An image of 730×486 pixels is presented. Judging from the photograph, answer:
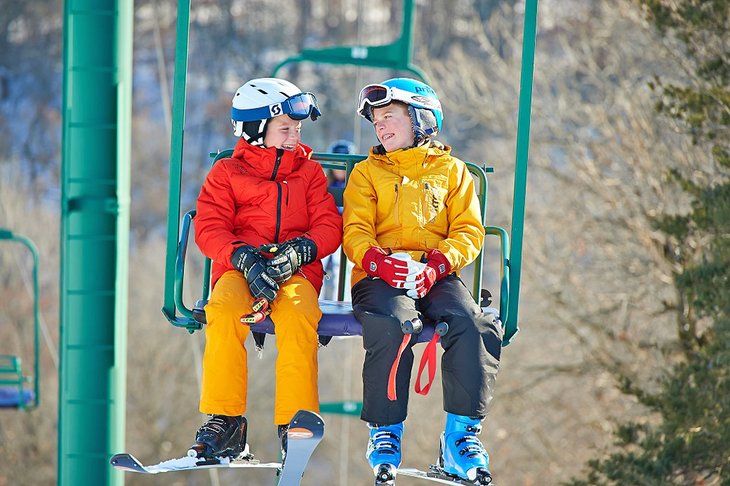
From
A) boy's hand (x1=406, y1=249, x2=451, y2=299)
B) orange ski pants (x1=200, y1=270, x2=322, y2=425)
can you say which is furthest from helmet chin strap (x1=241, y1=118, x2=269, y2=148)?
boy's hand (x1=406, y1=249, x2=451, y2=299)

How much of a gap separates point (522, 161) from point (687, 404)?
257cm

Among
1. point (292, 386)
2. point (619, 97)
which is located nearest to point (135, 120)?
point (619, 97)

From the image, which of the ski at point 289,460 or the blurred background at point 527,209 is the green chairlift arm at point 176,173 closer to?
the ski at point 289,460

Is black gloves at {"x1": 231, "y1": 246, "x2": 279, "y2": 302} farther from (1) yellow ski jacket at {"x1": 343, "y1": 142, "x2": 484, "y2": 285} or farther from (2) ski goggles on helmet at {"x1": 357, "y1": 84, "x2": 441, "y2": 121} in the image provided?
(2) ski goggles on helmet at {"x1": 357, "y1": 84, "x2": 441, "y2": 121}

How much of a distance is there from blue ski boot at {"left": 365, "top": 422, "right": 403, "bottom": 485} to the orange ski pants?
206 mm

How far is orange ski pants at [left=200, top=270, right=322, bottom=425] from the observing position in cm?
392

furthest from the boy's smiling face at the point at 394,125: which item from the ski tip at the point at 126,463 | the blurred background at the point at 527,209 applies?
the blurred background at the point at 527,209

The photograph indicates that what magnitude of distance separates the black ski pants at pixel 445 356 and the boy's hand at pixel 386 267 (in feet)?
0.16

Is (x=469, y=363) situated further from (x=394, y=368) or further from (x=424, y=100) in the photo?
(x=424, y=100)

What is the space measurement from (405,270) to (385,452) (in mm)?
562

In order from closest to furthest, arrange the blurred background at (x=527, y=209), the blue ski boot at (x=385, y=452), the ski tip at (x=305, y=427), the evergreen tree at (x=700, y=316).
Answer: the ski tip at (x=305, y=427) < the blue ski boot at (x=385, y=452) < the evergreen tree at (x=700, y=316) < the blurred background at (x=527, y=209)

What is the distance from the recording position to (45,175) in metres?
29.2

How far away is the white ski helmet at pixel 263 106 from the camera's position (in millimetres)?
4227

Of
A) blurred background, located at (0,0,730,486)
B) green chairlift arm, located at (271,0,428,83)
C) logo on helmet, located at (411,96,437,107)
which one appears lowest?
blurred background, located at (0,0,730,486)
